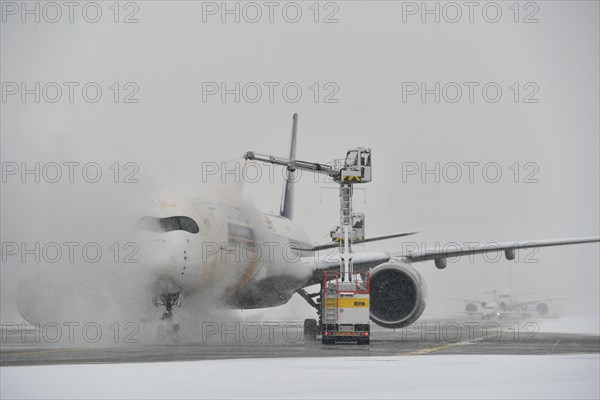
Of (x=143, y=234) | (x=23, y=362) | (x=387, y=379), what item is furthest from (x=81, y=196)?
(x=387, y=379)

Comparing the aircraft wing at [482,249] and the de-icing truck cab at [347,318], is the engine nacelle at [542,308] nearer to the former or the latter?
the aircraft wing at [482,249]

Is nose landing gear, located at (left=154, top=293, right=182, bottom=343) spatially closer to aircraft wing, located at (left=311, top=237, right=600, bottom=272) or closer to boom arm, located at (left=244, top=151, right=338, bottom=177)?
boom arm, located at (left=244, top=151, right=338, bottom=177)

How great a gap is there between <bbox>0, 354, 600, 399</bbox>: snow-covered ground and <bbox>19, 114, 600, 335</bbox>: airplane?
653 cm

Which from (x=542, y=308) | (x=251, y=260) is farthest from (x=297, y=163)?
(x=542, y=308)

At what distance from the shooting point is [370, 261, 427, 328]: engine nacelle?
25500mm

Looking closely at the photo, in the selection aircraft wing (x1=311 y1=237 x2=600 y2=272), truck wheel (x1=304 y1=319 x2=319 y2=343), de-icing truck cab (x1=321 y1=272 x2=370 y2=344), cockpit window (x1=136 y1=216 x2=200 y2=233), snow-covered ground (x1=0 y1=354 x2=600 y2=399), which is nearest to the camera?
snow-covered ground (x1=0 y1=354 x2=600 y2=399)

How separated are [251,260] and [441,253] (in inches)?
270

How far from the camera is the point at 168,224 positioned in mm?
20812

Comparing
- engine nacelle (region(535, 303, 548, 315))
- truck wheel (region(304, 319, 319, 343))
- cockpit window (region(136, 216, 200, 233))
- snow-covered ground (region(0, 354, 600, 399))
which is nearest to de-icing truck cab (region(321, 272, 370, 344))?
truck wheel (region(304, 319, 319, 343))

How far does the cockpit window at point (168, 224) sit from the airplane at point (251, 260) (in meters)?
0.02

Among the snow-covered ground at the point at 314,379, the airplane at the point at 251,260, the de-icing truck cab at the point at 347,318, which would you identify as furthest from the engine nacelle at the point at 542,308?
the snow-covered ground at the point at 314,379

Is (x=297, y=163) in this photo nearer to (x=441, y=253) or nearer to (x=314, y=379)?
(x=441, y=253)

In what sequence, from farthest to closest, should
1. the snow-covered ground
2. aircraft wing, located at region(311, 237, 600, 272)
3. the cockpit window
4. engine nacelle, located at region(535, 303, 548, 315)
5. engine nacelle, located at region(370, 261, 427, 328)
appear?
engine nacelle, located at region(535, 303, 548, 315)
aircraft wing, located at region(311, 237, 600, 272)
engine nacelle, located at region(370, 261, 427, 328)
the cockpit window
the snow-covered ground

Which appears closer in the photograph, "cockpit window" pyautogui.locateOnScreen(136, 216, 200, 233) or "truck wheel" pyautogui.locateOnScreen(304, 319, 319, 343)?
"cockpit window" pyautogui.locateOnScreen(136, 216, 200, 233)
